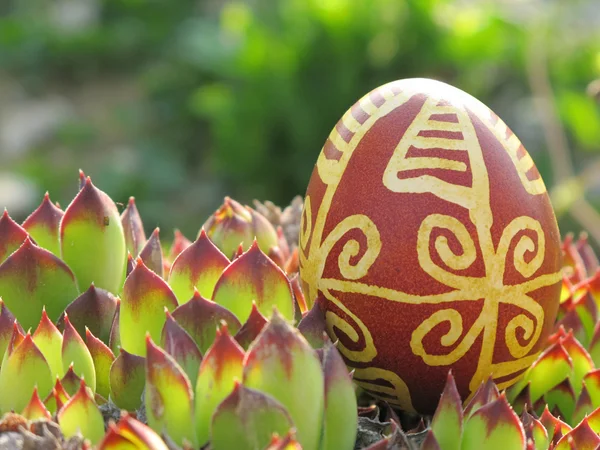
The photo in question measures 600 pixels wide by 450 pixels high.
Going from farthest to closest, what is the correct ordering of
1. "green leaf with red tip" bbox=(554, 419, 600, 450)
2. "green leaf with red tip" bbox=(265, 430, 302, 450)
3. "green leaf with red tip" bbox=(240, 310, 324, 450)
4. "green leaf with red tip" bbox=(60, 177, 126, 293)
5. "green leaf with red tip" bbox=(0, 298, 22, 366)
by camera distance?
"green leaf with red tip" bbox=(60, 177, 126, 293), "green leaf with red tip" bbox=(0, 298, 22, 366), "green leaf with red tip" bbox=(554, 419, 600, 450), "green leaf with red tip" bbox=(240, 310, 324, 450), "green leaf with red tip" bbox=(265, 430, 302, 450)

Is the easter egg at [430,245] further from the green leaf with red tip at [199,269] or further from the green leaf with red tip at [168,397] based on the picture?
the green leaf with red tip at [168,397]

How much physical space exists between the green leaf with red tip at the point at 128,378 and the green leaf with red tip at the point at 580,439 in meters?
0.54

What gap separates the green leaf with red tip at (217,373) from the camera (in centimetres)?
104

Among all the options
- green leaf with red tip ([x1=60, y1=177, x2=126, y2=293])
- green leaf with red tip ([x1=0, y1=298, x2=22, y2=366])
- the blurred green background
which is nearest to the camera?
green leaf with red tip ([x1=0, y1=298, x2=22, y2=366])

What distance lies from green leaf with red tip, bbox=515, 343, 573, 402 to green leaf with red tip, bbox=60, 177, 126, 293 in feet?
2.16

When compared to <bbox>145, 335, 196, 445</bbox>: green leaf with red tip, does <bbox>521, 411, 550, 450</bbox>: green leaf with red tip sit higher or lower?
lower

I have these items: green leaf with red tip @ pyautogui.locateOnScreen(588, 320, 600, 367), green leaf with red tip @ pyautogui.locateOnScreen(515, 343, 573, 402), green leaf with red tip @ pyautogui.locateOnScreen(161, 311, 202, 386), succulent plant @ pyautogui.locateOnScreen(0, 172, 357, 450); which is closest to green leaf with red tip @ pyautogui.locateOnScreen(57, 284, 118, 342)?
succulent plant @ pyautogui.locateOnScreen(0, 172, 357, 450)

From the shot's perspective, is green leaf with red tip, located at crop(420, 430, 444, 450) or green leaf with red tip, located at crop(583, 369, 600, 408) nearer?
green leaf with red tip, located at crop(420, 430, 444, 450)

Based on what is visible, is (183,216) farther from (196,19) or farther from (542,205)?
(542,205)

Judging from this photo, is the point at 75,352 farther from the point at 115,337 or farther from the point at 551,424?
the point at 551,424

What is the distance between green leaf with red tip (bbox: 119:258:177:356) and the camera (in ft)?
3.98

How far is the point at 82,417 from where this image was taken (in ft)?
3.49

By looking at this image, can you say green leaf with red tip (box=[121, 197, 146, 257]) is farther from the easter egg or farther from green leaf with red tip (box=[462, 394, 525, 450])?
green leaf with red tip (box=[462, 394, 525, 450])

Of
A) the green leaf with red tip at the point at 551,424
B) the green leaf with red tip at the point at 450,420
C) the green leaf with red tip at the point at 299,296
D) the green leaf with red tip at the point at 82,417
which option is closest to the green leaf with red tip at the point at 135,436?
the green leaf with red tip at the point at 82,417
